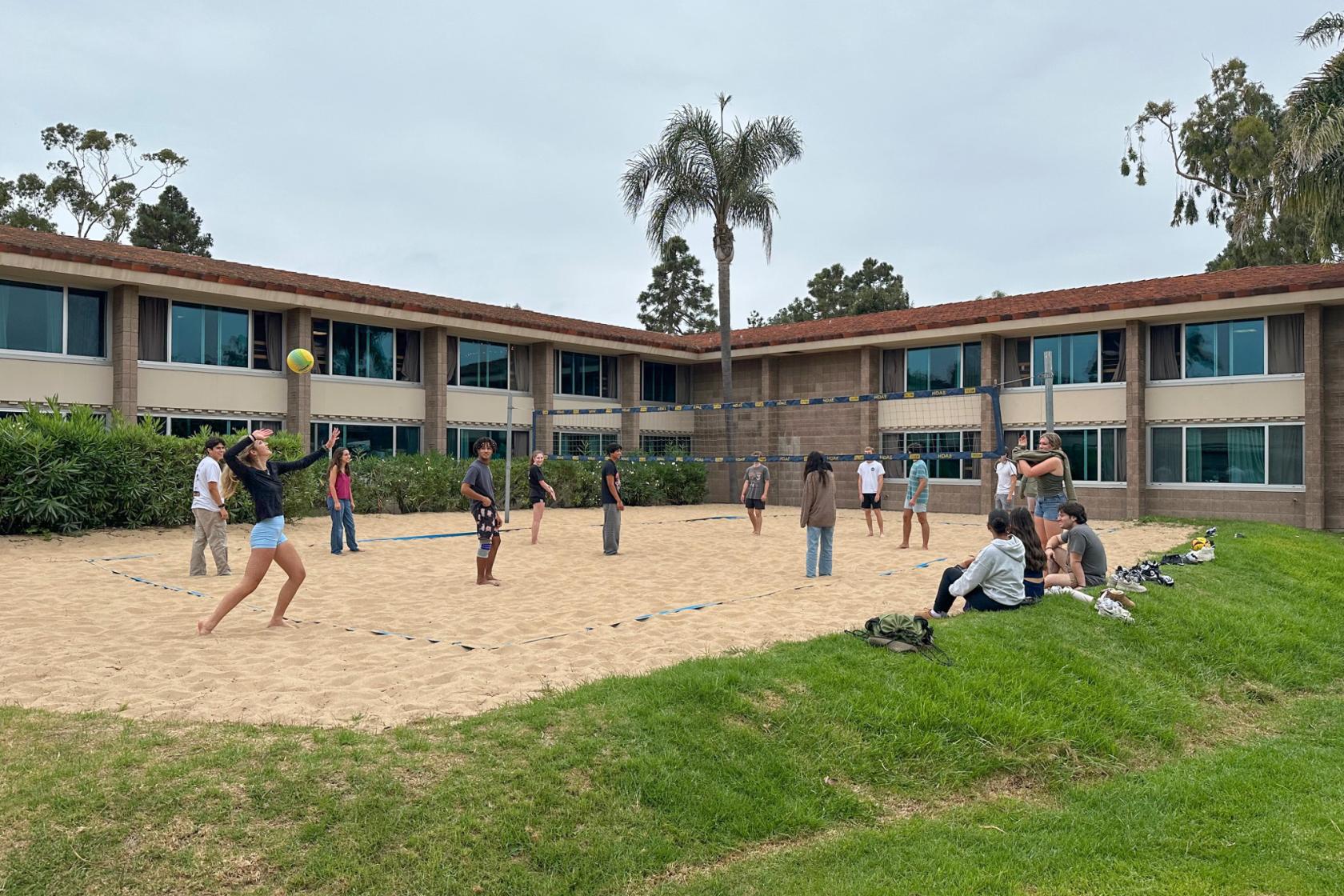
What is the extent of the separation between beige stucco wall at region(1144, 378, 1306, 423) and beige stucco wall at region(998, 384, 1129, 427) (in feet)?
2.13

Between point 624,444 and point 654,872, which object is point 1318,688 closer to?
point 654,872

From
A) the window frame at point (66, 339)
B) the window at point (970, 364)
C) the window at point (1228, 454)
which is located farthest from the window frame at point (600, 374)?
the window at point (1228, 454)

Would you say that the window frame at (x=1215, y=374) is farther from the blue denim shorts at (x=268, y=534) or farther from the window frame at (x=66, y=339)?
the window frame at (x=66, y=339)

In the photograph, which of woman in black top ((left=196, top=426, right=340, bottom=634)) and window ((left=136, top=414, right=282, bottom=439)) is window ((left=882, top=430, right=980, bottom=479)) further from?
woman in black top ((left=196, top=426, right=340, bottom=634))

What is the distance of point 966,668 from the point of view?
5.90m

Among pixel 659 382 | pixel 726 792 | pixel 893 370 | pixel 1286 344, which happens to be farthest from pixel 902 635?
pixel 659 382

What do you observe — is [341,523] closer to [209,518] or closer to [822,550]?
[209,518]

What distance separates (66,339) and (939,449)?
734 inches

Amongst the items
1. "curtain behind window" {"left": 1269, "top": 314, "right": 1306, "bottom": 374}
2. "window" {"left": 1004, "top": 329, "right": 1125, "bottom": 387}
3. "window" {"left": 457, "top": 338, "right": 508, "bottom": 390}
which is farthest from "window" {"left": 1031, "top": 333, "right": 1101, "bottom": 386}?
"window" {"left": 457, "top": 338, "right": 508, "bottom": 390}

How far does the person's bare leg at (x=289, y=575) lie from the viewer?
23.6 feet

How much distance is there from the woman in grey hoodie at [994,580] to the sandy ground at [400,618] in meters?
0.87

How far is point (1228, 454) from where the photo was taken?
18.8 metres

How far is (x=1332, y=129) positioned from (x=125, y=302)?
65.7ft

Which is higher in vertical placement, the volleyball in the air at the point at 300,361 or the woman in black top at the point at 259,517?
the volleyball in the air at the point at 300,361
